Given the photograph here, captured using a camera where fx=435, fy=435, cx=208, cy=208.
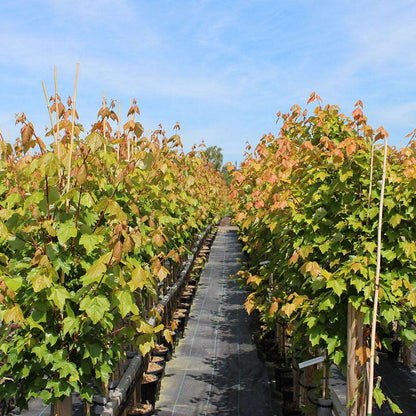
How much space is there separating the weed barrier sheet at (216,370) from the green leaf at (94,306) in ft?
12.8

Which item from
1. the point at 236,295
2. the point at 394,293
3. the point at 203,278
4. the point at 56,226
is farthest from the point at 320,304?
the point at 203,278

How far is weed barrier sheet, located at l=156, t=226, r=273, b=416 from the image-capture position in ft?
19.4

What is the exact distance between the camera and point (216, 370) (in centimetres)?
718

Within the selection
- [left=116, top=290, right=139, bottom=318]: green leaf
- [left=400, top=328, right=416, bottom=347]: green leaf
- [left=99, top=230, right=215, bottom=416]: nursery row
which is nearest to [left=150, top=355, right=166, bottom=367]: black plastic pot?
[left=99, top=230, right=215, bottom=416]: nursery row

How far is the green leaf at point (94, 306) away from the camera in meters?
2.41

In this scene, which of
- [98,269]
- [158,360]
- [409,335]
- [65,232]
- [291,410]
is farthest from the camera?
[158,360]

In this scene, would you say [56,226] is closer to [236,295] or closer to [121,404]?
[121,404]

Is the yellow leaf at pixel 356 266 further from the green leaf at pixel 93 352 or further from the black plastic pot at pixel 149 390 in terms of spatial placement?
the black plastic pot at pixel 149 390

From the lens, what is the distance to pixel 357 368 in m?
3.17

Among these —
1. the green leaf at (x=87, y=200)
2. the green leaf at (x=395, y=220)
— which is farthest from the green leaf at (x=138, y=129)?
the green leaf at (x=395, y=220)

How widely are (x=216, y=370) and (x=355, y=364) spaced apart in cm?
442

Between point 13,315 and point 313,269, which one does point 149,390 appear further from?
point 13,315

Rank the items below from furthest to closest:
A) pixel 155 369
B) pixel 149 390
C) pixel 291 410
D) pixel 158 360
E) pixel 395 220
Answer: pixel 158 360, pixel 155 369, pixel 149 390, pixel 291 410, pixel 395 220

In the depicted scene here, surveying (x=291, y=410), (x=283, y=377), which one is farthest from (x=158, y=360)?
(x=291, y=410)
